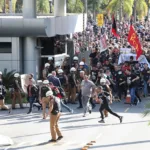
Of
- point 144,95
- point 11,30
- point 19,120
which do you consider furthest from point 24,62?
point 19,120

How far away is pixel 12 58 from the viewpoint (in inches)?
1204

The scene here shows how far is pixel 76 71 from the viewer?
89.6ft

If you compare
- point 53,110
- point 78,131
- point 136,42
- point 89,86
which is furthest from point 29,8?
point 53,110

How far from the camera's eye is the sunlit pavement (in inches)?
696

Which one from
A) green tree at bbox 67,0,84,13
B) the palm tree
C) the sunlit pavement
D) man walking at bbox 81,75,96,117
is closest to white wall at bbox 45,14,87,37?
the sunlit pavement

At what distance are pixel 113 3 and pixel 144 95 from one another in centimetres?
4627

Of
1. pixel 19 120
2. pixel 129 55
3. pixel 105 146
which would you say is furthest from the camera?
pixel 129 55

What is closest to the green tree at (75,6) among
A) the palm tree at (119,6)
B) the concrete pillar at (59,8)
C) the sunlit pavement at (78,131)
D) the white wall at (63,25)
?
the palm tree at (119,6)

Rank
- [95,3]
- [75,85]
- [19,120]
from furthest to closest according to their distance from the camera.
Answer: [95,3]
[75,85]
[19,120]

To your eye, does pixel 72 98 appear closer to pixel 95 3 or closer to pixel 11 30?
pixel 11 30

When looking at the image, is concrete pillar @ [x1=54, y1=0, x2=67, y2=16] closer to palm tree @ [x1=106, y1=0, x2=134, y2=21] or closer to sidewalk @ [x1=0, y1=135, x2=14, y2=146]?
sidewalk @ [x1=0, y1=135, x2=14, y2=146]

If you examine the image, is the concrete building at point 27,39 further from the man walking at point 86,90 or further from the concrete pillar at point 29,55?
the man walking at point 86,90

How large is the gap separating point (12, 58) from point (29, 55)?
81 cm

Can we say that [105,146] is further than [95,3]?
No
